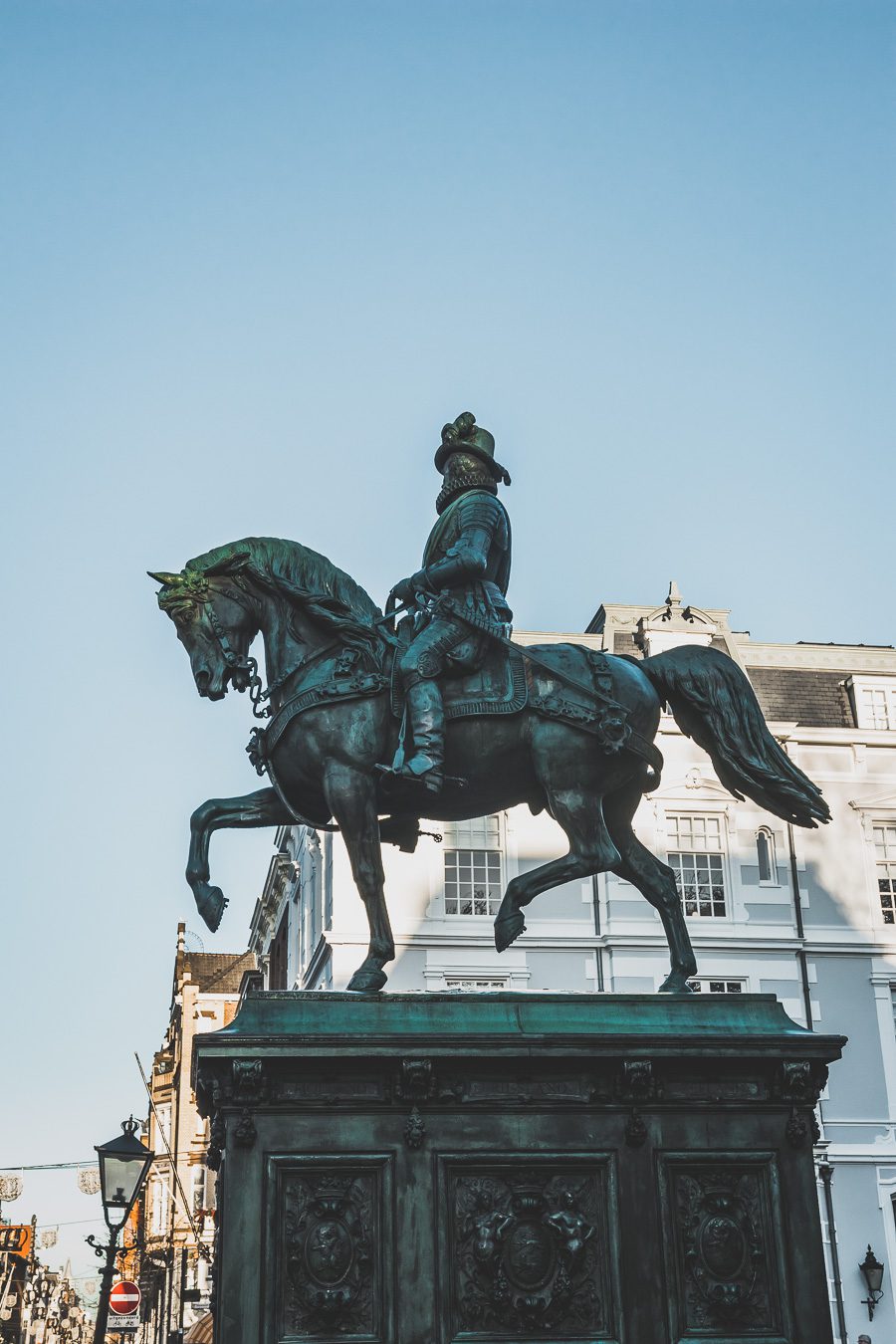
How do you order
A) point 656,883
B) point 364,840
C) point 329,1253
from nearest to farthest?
point 329,1253, point 364,840, point 656,883

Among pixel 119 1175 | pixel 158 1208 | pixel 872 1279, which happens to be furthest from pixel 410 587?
pixel 158 1208

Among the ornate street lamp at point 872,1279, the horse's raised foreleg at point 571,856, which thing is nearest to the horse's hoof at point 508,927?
the horse's raised foreleg at point 571,856

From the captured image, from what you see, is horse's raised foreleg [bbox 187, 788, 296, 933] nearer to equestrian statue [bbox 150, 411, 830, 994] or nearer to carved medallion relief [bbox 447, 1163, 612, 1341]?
equestrian statue [bbox 150, 411, 830, 994]

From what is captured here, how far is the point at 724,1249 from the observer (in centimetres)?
911

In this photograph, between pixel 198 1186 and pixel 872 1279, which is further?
pixel 198 1186

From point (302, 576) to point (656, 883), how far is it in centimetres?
320

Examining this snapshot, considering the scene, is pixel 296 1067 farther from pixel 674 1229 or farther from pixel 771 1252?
pixel 771 1252

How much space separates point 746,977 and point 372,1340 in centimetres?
2917

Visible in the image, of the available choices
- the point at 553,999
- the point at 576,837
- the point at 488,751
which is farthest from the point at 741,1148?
the point at 488,751

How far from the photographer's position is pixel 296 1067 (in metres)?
9.06

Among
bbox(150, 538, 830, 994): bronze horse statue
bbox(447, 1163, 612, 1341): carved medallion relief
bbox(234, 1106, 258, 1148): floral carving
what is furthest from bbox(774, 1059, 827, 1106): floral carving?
bbox(234, 1106, 258, 1148): floral carving

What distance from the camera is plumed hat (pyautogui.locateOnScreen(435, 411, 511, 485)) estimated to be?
11.5 m

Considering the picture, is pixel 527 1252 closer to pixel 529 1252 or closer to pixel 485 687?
pixel 529 1252

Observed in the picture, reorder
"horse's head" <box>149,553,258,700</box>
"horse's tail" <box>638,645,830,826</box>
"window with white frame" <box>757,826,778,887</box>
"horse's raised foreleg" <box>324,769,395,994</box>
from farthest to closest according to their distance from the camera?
1. "window with white frame" <box>757,826,778,887</box>
2. "horse's tail" <box>638,645,830,826</box>
3. "horse's head" <box>149,553,258,700</box>
4. "horse's raised foreleg" <box>324,769,395,994</box>
